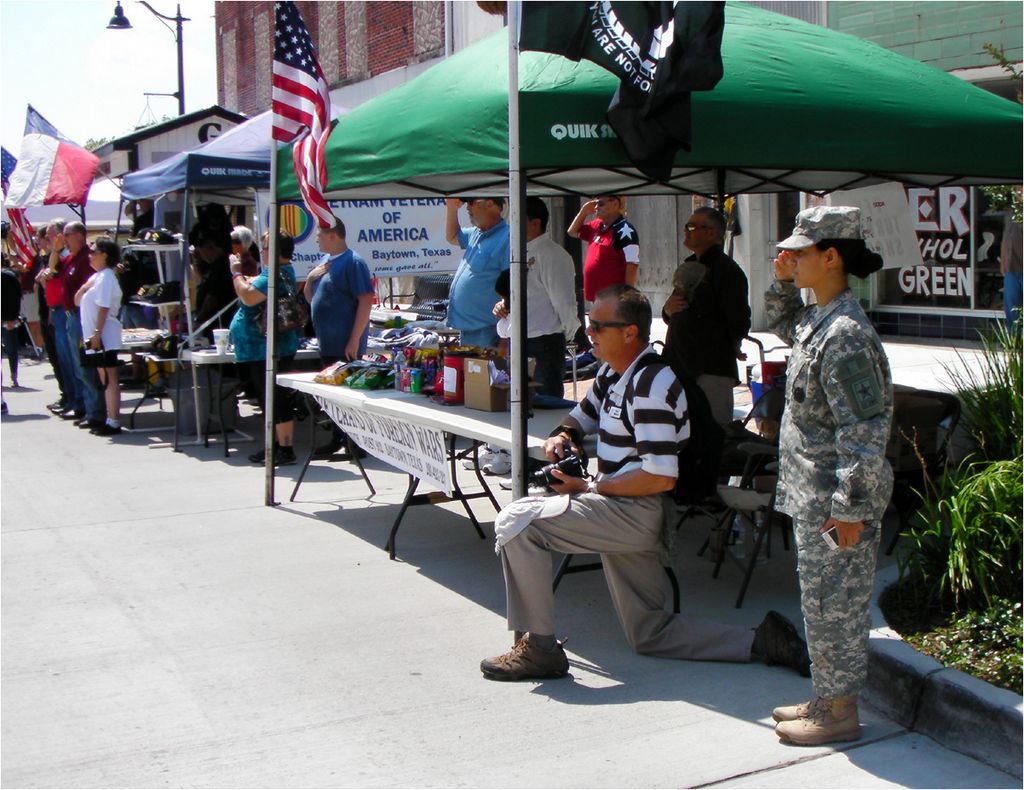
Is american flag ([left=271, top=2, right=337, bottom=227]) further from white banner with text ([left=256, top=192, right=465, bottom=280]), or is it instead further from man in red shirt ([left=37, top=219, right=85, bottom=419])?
man in red shirt ([left=37, top=219, right=85, bottom=419])

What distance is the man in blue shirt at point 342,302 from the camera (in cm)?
923

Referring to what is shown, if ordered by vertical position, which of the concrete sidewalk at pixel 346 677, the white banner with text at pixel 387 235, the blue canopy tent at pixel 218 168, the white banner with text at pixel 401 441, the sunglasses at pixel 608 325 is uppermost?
the blue canopy tent at pixel 218 168

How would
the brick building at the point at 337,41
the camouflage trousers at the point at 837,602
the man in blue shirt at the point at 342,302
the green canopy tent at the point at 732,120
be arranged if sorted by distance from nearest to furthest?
the camouflage trousers at the point at 837,602
the green canopy tent at the point at 732,120
the man in blue shirt at the point at 342,302
the brick building at the point at 337,41

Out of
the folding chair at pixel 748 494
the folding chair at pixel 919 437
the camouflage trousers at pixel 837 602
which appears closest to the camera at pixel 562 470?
the folding chair at pixel 748 494

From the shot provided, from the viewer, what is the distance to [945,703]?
13.9 ft

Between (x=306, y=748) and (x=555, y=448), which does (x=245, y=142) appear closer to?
(x=555, y=448)

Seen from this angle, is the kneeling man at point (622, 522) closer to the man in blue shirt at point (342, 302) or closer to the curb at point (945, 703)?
the curb at point (945, 703)

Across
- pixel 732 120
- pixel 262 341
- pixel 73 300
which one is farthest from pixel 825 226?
pixel 73 300

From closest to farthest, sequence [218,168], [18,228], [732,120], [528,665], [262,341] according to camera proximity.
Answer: [528,665] < [732,120] < [262,341] < [218,168] < [18,228]

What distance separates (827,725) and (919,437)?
2.41 meters

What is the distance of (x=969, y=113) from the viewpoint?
239 inches

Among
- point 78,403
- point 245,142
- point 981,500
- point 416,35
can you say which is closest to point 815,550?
point 981,500

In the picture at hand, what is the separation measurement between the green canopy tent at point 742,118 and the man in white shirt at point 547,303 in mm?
1576

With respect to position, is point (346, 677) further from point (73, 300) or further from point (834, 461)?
point (73, 300)
